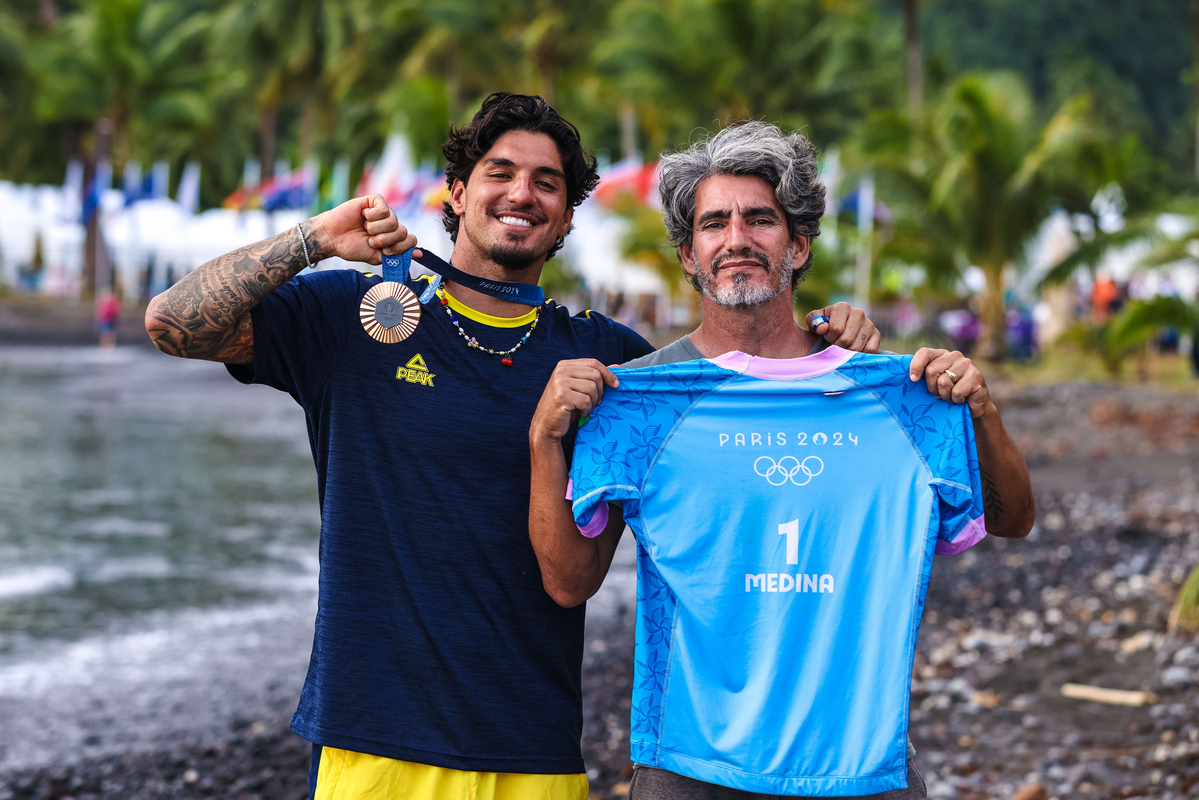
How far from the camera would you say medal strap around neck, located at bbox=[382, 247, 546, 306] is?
2848mm

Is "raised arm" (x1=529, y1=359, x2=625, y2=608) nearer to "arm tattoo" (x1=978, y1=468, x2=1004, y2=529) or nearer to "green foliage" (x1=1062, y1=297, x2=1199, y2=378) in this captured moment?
"arm tattoo" (x1=978, y1=468, x2=1004, y2=529)

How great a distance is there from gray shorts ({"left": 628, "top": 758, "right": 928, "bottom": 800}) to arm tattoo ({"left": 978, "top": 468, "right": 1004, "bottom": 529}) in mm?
691

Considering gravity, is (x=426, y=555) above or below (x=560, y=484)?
below

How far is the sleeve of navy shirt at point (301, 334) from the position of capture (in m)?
2.78

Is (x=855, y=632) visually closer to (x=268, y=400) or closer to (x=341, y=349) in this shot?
(x=341, y=349)

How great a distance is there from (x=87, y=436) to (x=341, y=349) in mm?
16230

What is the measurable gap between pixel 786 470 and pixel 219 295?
4.82ft

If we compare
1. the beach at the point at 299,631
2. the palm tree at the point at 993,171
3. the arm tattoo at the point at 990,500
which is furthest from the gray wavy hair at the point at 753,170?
the palm tree at the point at 993,171

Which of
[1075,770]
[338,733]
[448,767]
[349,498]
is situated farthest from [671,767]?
[1075,770]

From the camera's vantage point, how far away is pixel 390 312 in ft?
9.28

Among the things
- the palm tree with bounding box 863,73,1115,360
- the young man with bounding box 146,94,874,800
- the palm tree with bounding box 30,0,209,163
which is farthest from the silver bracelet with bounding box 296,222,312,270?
the palm tree with bounding box 30,0,209,163

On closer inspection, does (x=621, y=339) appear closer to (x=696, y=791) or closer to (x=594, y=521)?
(x=594, y=521)

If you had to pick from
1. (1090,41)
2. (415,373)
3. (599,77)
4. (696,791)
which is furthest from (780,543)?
(1090,41)

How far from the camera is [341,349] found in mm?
2826
